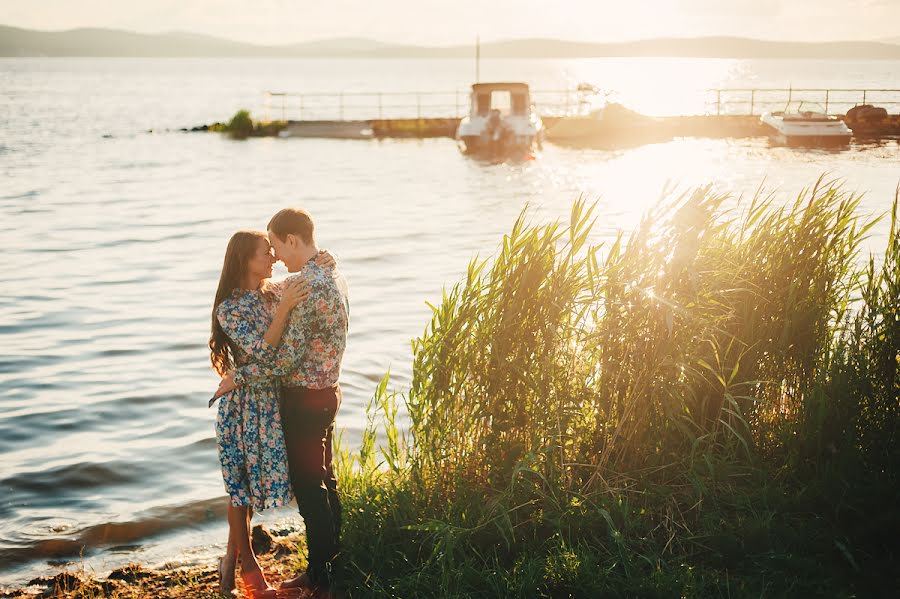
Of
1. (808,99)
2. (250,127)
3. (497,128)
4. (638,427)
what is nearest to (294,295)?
(638,427)

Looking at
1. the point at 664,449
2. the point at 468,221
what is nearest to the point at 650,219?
the point at 664,449

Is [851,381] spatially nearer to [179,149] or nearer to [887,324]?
[887,324]

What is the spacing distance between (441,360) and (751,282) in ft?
6.39

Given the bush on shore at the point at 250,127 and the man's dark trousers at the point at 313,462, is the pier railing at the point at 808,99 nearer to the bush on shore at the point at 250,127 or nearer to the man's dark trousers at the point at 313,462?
the bush on shore at the point at 250,127

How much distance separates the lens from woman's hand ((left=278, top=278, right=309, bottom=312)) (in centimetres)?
420

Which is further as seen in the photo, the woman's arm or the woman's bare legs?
the woman's bare legs

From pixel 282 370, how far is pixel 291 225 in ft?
2.28

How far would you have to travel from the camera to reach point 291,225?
14.0 feet

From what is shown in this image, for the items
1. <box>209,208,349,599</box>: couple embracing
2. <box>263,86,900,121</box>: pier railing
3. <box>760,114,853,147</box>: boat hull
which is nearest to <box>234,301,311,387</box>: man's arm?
<box>209,208,349,599</box>: couple embracing

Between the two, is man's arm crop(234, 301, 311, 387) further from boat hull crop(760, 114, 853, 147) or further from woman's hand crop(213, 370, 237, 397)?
boat hull crop(760, 114, 853, 147)

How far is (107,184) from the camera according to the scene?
30.5 meters

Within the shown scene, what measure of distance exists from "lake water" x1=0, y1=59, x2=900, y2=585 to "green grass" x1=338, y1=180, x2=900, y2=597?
0.95 metres

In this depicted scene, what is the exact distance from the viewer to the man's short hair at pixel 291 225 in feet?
14.0

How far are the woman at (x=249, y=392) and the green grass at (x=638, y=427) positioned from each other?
0.66 meters
